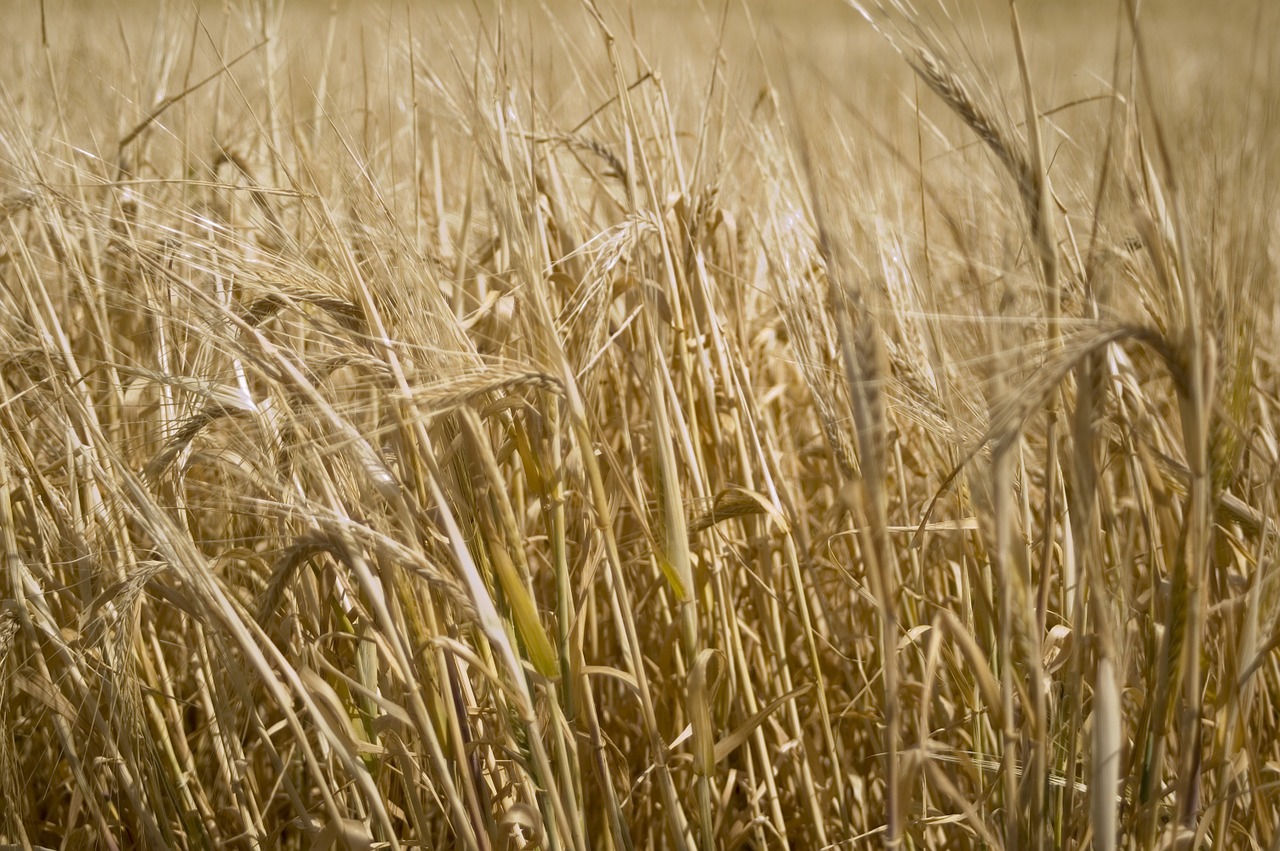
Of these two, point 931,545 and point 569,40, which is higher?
point 569,40

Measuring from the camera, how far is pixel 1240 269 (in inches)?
22.5

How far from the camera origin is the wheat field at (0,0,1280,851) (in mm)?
561

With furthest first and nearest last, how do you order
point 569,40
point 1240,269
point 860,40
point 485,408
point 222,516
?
point 860,40 → point 569,40 → point 222,516 → point 485,408 → point 1240,269

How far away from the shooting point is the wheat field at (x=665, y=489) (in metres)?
0.56

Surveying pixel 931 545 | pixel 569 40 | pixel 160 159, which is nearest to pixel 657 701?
pixel 931 545

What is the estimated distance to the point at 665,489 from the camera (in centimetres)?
70

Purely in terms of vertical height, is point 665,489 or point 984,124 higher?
point 984,124

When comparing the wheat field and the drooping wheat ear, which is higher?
the drooping wheat ear

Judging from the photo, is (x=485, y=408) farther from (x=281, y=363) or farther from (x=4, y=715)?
(x=4, y=715)

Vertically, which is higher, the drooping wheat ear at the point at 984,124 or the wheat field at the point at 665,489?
the drooping wheat ear at the point at 984,124

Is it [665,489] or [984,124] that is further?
[665,489]

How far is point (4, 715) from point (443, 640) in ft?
1.67

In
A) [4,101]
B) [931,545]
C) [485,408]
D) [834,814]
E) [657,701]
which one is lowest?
[834,814]

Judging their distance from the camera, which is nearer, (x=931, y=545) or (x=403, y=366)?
(x=403, y=366)
